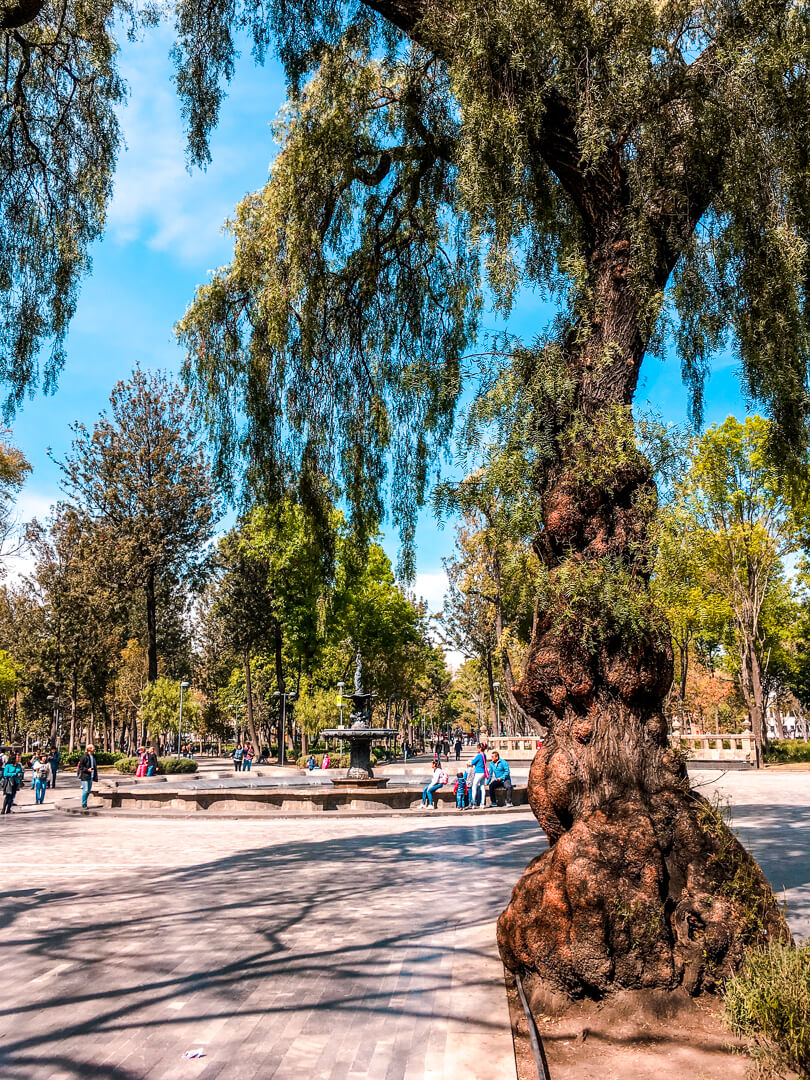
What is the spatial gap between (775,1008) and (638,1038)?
Result: 3.11 feet

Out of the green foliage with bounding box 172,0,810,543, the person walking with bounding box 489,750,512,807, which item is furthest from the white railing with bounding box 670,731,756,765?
the green foliage with bounding box 172,0,810,543

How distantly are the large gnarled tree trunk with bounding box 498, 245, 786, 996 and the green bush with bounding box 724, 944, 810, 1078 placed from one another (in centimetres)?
44

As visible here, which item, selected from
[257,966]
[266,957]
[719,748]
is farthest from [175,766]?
[257,966]

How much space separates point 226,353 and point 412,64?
3.53m

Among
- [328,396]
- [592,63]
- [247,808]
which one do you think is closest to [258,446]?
[328,396]

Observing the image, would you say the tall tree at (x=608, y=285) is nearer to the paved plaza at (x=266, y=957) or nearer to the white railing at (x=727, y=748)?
the paved plaza at (x=266, y=957)

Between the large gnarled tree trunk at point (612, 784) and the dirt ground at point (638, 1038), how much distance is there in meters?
0.10

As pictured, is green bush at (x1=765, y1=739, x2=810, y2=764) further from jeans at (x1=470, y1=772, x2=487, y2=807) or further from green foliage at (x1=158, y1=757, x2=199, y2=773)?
green foliage at (x1=158, y1=757, x2=199, y2=773)

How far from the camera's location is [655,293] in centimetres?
606

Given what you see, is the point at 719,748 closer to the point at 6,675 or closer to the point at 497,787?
the point at 497,787

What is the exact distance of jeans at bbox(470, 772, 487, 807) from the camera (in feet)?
64.7

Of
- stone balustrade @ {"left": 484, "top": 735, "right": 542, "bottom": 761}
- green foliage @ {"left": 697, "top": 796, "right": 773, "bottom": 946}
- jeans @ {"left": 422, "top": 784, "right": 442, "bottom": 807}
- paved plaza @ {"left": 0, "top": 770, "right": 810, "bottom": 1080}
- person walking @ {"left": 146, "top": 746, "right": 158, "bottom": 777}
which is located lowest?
stone balustrade @ {"left": 484, "top": 735, "right": 542, "bottom": 761}

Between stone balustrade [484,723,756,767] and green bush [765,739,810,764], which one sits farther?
green bush [765,739,810,764]

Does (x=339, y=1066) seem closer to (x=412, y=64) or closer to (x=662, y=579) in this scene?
(x=662, y=579)
